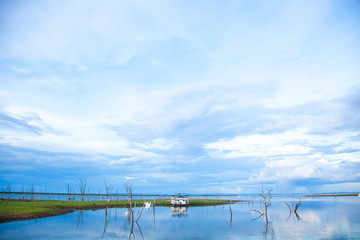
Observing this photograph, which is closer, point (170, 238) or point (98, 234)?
point (170, 238)

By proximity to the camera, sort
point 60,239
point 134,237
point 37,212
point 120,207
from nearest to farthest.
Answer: point 60,239 → point 134,237 → point 37,212 → point 120,207

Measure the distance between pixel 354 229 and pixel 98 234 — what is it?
122 feet

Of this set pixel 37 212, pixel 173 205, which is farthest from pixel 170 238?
pixel 173 205

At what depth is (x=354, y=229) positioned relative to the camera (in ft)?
120

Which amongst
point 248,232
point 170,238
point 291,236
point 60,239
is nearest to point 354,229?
point 291,236

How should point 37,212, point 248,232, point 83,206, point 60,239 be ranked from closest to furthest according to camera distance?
point 60,239
point 248,232
point 37,212
point 83,206

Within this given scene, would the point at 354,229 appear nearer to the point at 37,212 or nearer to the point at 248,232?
the point at 248,232

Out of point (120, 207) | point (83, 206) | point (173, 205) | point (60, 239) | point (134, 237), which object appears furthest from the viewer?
point (173, 205)

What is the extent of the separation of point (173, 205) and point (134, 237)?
183 feet

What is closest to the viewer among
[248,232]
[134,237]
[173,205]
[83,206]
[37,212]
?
[134,237]

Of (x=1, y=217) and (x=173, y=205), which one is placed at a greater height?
(x=1, y=217)

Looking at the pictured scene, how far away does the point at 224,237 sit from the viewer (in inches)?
1273

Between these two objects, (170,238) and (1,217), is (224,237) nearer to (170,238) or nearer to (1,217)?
(170,238)

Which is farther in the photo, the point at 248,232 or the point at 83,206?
the point at 83,206
